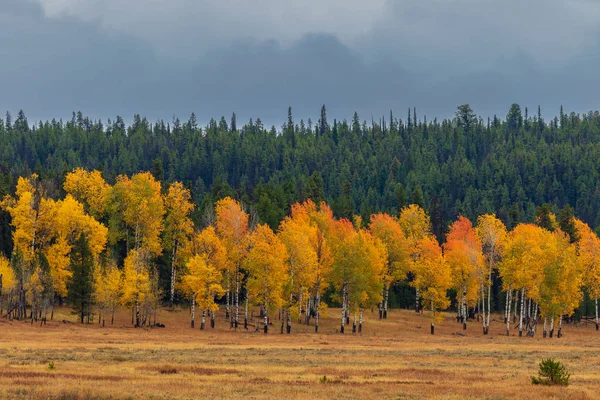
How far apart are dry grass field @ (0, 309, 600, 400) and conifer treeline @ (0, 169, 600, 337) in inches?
179

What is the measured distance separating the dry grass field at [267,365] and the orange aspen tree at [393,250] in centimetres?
1983

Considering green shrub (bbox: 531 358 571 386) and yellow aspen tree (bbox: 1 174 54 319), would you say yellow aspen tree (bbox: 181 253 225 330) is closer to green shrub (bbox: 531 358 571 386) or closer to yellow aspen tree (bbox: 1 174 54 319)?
yellow aspen tree (bbox: 1 174 54 319)

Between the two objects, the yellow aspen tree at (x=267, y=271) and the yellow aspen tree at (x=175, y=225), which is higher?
the yellow aspen tree at (x=175, y=225)

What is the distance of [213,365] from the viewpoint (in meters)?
45.3

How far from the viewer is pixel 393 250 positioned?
105m

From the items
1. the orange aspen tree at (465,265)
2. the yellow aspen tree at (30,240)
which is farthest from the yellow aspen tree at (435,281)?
the yellow aspen tree at (30,240)

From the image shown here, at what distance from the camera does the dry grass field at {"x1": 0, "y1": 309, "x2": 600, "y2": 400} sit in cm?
3353

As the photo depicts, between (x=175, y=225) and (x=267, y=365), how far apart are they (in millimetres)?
54737

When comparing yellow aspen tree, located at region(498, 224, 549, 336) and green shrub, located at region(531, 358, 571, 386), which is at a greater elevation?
yellow aspen tree, located at region(498, 224, 549, 336)

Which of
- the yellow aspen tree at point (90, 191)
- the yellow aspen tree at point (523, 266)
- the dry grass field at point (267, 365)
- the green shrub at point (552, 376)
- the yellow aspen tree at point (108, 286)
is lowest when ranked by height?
the dry grass field at point (267, 365)

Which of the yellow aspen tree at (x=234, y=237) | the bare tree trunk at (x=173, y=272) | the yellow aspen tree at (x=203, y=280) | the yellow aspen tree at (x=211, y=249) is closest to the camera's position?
the yellow aspen tree at (x=203, y=280)

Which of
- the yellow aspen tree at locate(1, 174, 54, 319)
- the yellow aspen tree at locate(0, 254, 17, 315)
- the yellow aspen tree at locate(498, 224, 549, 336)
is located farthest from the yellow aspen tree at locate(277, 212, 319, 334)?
the yellow aspen tree at locate(0, 254, 17, 315)

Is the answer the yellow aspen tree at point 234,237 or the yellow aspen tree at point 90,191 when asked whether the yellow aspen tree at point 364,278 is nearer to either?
the yellow aspen tree at point 234,237

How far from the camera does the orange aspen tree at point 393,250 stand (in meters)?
103
